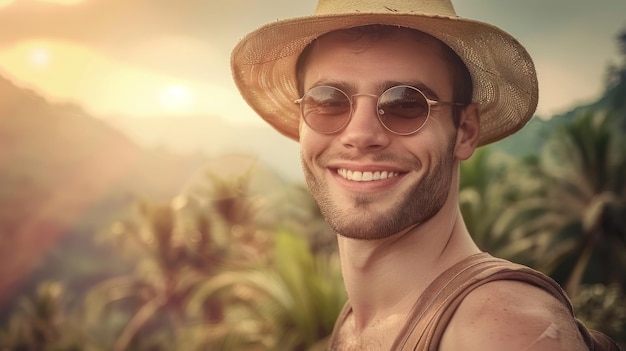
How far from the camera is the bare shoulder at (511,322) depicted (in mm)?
1512

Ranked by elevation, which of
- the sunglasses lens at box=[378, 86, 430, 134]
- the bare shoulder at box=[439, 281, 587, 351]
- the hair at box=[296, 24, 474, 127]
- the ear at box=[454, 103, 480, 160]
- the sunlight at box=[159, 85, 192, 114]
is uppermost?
the hair at box=[296, 24, 474, 127]

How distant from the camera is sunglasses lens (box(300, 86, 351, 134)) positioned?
6.39 feet

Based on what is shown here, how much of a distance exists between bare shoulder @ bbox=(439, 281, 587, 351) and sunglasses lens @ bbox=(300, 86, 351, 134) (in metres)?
0.57

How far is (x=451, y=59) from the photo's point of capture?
2021mm

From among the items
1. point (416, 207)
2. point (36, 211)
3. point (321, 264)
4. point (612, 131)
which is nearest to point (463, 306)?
point (416, 207)

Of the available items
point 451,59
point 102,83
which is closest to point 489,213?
point 451,59

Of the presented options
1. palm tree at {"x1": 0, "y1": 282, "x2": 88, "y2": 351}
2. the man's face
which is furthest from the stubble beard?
palm tree at {"x1": 0, "y1": 282, "x2": 88, "y2": 351}

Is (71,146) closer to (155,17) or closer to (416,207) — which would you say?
(155,17)

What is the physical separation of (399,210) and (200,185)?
2233 centimetres

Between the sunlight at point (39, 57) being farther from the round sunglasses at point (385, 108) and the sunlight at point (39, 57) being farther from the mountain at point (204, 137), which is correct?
the round sunglasses at point (385, 108)

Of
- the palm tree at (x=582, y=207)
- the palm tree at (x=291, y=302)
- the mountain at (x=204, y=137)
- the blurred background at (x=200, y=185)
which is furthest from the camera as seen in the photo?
the mountain at (x=204, y=137)

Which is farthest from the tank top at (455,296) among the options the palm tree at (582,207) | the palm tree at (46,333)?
the palm tree at (46,333)

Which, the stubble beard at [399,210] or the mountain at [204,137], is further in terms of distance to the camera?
the mountain at [204,137]

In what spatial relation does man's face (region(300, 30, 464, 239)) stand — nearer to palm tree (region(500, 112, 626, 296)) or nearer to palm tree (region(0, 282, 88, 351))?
palm tree (region(500, 112, 626, 296))
